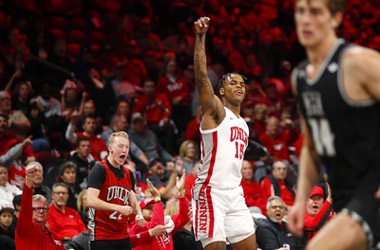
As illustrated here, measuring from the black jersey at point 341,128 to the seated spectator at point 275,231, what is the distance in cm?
523

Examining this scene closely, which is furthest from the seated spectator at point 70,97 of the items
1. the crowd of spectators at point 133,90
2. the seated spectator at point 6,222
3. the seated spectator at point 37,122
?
the seated spectator at point 6,222

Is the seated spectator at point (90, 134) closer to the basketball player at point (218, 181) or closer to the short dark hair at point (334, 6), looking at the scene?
the basketball player at point (218, 181)

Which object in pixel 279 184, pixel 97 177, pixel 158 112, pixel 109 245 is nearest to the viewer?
pixel 97 177

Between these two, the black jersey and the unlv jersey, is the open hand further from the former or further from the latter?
the black jersey

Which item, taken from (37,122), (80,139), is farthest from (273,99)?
(80,139)

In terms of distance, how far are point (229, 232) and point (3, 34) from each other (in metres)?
8.21

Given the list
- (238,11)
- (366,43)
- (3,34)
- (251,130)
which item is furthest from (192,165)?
(366,43)

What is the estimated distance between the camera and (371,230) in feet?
14.8

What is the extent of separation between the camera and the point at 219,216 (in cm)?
755

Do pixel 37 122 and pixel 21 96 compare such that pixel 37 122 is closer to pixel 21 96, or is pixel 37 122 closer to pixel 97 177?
pixel 21 96

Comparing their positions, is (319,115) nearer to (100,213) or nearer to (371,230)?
(371,230)

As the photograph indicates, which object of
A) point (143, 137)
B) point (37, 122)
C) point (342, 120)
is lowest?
point (143, 137)

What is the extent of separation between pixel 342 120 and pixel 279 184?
25.6 feet

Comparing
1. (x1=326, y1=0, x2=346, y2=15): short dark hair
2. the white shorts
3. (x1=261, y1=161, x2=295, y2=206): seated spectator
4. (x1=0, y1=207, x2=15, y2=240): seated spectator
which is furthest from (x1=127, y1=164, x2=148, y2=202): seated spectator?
(x1=326, y1=0, x2=346, y2=15): short dark hair
